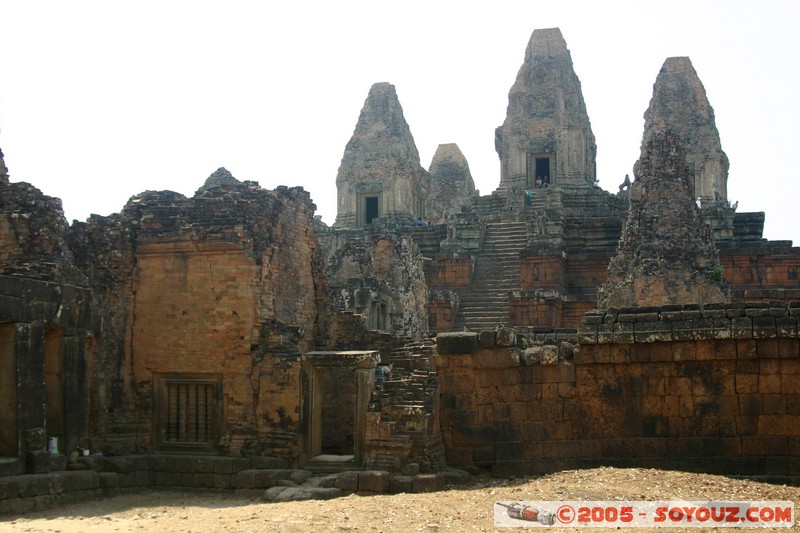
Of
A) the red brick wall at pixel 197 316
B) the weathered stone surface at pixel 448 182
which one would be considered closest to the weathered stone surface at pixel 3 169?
the red brick wall at pixel 197 316

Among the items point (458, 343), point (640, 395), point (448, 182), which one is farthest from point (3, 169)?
point (448, 182)

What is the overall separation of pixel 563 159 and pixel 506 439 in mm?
27376

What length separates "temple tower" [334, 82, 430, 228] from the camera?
4262cm

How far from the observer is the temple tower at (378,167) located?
4262 centimetres

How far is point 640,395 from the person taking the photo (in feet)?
46.2

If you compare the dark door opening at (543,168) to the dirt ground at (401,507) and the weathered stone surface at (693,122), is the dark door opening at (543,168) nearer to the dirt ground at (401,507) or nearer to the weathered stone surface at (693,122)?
the weathered stone surface at (693,122)

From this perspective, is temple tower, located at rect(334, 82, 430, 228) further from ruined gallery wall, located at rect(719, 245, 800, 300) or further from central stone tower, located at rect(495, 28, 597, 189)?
ruined gallery wall, located at rect(719, 245, 800, 300)

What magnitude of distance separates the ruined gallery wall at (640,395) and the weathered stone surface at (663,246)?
690 cm

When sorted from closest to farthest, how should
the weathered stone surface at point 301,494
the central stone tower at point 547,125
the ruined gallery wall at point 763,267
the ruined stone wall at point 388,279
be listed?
the weathered stone surface at point 301,494 < the ruined stone wall at point 388,279 < the ruined gallery wall at point 763,267 < the central stone tower at point 547,125

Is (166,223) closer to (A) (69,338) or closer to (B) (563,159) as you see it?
(A) (69,338)

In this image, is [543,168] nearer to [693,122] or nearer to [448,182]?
[693,122]

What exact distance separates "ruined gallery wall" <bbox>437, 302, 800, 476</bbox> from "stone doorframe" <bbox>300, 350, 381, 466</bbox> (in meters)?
1.38

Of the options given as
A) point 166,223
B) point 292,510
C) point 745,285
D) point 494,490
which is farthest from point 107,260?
Answer: point 745,285

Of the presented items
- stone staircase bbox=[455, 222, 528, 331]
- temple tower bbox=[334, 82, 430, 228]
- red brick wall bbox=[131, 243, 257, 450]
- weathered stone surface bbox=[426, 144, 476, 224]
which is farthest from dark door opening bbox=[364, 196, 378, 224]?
red brick wall bbox=[131, 243, 257, 450]
